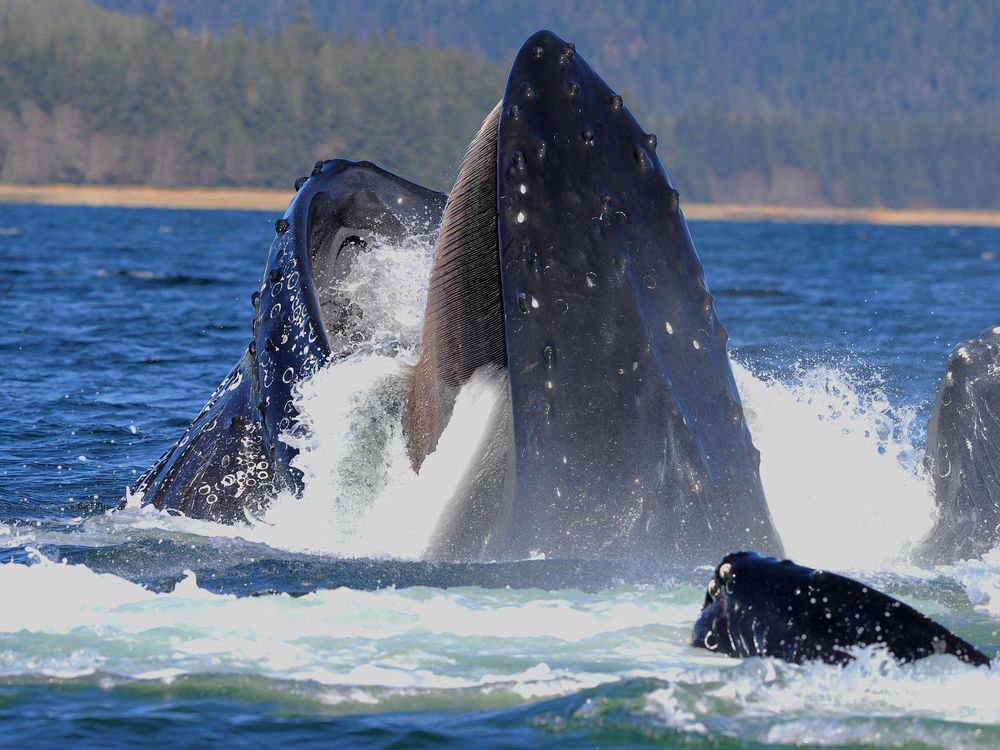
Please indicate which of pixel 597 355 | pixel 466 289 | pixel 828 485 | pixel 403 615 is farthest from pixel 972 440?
pixel 403 615

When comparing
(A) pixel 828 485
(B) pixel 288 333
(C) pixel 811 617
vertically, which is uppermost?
(B) pixel 288 333

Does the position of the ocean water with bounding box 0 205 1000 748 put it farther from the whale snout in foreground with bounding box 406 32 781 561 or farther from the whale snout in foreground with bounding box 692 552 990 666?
the whale snout in foreground with bounding box 406 32 781 561

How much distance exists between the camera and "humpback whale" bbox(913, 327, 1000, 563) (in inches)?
262

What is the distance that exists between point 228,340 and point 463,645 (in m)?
14.6

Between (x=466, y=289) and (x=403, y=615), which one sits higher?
(x=466, y=289)

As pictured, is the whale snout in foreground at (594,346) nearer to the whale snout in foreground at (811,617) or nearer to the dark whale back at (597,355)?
the dark whale back at (597,355)

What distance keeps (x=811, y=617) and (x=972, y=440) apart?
1.84 meters

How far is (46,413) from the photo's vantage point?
42.4 feet

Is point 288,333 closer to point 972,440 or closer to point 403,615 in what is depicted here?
point 403,615

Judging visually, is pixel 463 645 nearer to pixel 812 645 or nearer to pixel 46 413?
pixel 812 645

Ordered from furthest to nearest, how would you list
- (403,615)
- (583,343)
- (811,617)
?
(403,615)
(583,343)
(811,617)

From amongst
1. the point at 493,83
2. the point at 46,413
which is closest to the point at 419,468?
the point at 46,413

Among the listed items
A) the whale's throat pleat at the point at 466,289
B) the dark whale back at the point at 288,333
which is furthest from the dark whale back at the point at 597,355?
the dark whale back at the point at 288,333

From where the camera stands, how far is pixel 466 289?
6.04m
